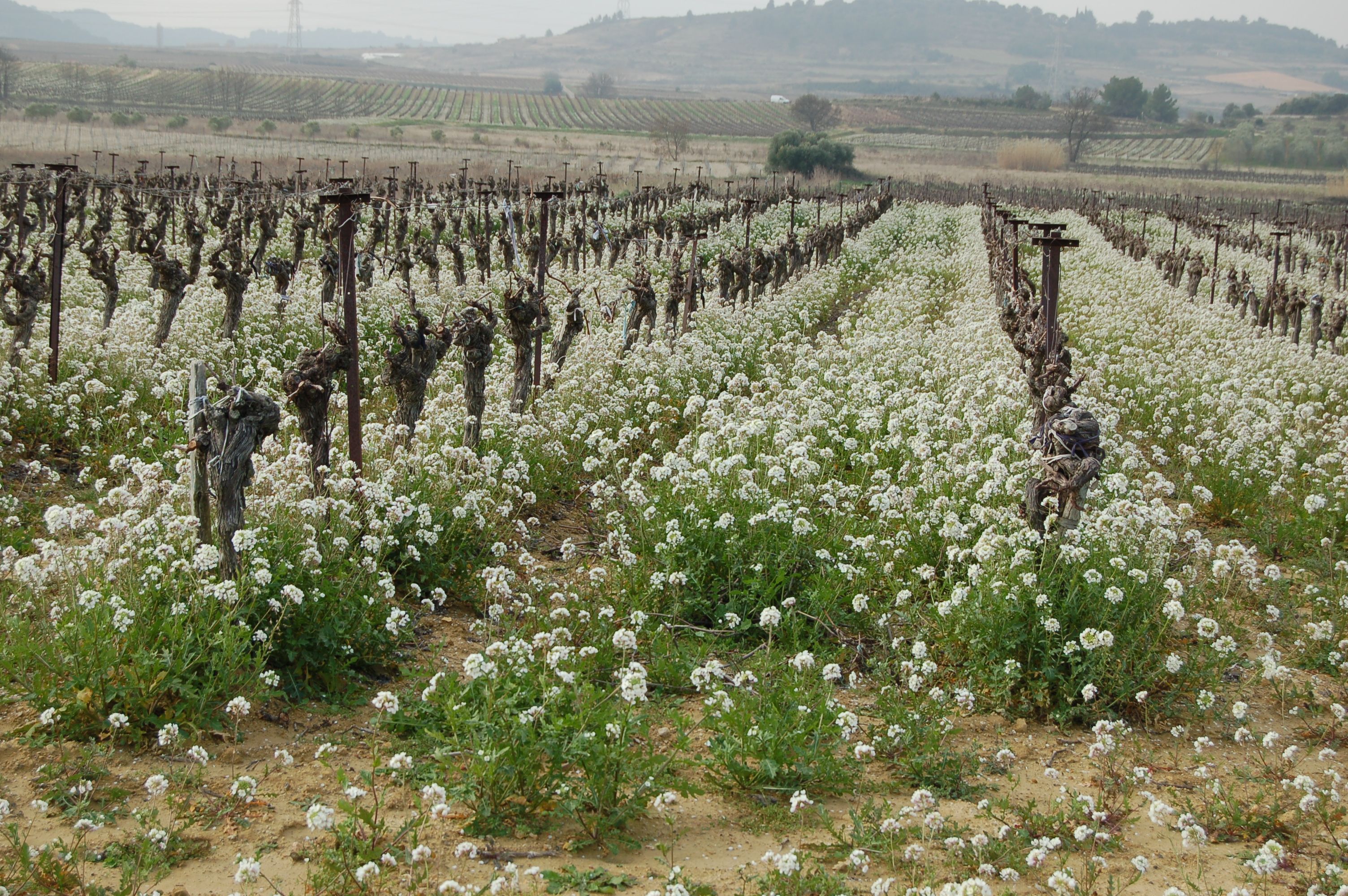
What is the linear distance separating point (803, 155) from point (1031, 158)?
42848 mm

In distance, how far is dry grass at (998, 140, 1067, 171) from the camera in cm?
10875

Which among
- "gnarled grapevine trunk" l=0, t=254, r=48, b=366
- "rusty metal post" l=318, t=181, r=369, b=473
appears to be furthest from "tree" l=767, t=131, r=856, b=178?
"rusty metal post" l=318, t=181, r=369, b=473

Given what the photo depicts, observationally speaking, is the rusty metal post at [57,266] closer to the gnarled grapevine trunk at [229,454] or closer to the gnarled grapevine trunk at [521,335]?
the gnarled grapevine trunk at [521,335]

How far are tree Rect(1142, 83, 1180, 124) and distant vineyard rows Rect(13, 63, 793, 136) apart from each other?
2552 inches

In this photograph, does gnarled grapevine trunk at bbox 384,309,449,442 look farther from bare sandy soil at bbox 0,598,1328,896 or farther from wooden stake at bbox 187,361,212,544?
bare sandy soil at bbox 0,598,1328,896

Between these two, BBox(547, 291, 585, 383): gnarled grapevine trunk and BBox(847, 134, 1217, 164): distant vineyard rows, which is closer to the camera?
BBox(547, 291, 585, 383): gnarled grapevine trunk

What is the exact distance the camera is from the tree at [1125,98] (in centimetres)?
17025

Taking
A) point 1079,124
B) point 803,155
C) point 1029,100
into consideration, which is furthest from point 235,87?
point 1029,100

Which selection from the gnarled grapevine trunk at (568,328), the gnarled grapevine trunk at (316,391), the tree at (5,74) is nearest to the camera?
the gnarled grapevine trunk at (316,391)

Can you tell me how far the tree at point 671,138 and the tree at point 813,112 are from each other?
25.8 metres

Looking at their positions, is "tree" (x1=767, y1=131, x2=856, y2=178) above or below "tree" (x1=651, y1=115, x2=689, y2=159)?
below

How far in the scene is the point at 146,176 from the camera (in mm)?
36750

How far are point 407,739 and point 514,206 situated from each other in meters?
32.0

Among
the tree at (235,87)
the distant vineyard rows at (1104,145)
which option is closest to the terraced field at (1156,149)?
the distant vineyard rows at (1104,145)
